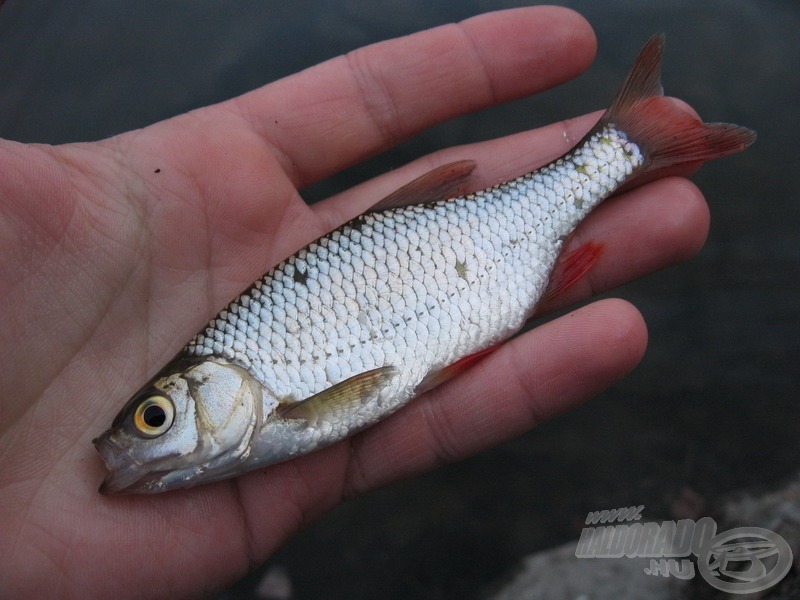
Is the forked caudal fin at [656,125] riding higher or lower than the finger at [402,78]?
lower

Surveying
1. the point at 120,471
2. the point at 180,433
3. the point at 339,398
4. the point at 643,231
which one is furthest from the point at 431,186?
the point at 120,471

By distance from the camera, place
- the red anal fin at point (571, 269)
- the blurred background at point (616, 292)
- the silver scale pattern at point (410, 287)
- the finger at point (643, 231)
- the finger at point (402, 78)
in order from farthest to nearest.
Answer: the blurred background at point (616, 292) < the finger at point (402, 78) < the finger at point (643, 231) < the red anal fin at point (571, 269) < the silver scale pattern at point (410, 287)

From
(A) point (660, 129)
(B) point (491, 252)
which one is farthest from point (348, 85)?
(A) point (660, 129)

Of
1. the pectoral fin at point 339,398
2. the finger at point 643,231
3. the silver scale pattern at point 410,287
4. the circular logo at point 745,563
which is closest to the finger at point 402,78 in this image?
the silver scale pattern at point 410,287

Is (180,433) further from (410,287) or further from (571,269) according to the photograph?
(571,269)

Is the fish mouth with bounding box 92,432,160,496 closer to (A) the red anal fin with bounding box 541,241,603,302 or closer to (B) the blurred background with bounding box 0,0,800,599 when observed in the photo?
(B) the blurred background with bounding box 0,0,800,599

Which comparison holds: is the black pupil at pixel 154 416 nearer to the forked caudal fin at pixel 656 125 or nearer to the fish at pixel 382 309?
the fish at pixel 382 309

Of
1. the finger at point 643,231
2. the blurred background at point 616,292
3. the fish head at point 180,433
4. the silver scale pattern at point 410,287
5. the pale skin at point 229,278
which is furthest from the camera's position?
the blurred background at point 616,292
